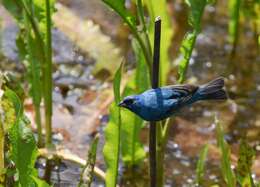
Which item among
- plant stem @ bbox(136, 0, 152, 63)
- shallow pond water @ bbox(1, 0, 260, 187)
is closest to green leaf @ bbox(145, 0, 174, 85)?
plant stem @ bbox(136, 0, 152, 63)

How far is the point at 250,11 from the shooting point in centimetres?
323

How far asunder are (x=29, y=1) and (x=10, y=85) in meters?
0.26

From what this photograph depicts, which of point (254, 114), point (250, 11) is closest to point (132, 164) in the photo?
point (254, 114)

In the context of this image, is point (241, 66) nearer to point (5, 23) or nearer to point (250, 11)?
point (250, 11)

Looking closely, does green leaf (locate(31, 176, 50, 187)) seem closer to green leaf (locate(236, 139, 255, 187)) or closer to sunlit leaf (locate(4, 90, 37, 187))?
sunlit leaf (locate(4, 90, 37, 187))

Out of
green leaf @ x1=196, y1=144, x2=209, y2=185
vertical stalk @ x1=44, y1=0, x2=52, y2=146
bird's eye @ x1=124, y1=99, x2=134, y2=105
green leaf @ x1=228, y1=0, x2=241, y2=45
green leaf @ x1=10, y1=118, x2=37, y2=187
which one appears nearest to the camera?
bird's eye @ x1=124, y1=99, x2=134, y2=105

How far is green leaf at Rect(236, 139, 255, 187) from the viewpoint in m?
2.04

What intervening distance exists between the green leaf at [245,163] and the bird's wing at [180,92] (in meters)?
0.47

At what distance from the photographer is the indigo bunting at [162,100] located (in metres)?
1.54

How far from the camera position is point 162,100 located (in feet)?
5.07

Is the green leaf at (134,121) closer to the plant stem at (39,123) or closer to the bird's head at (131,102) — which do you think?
the plant stem at (39,123)

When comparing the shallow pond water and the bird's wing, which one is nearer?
the bird's wing

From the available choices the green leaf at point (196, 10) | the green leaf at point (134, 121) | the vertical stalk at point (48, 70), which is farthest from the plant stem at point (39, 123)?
the green leaf at point (196, 10)

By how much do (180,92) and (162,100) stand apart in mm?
55
